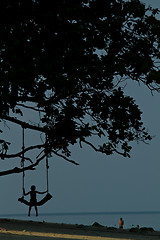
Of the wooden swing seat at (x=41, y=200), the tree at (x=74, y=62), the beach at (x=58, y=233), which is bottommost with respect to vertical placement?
the beach at (x=58, y=233)

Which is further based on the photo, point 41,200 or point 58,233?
point 41,200

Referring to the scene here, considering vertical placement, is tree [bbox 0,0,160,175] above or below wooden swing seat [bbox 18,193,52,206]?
above

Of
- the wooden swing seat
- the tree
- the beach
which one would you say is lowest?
the beach

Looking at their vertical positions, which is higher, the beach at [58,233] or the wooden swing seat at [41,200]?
the wooden swing seat at [41,200]

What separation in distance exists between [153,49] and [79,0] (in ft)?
11.5

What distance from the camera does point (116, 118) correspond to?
16234 millimetres

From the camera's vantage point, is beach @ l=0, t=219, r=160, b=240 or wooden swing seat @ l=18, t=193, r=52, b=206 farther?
wooden swing seat @ l=18, t=193, r=52, b=206

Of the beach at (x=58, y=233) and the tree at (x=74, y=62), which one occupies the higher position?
the tree at (x=74, y=62)

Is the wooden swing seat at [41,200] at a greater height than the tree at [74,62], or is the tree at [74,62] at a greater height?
the tree at [74,62]

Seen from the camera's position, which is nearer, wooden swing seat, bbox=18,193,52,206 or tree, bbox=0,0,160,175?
tree, bbox=0,0,160,175

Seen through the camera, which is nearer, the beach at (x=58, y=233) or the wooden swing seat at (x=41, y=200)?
the beach at (x=58, y=233)

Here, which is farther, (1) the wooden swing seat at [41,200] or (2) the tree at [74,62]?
(1) the wooden swing seat at [41,200]

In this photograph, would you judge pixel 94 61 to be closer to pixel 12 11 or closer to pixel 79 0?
pixel 79 0

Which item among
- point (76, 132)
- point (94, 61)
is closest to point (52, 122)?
point (76, 132)
